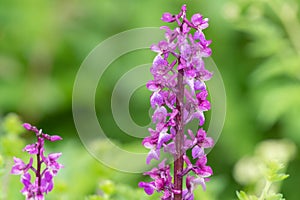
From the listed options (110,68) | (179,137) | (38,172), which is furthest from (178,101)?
(110,68)

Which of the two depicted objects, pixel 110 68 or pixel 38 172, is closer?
pixel 38 172

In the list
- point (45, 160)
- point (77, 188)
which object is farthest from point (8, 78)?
point (45, 160)

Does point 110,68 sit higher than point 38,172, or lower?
higher

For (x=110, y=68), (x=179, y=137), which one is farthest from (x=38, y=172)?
(x=110, y=68)

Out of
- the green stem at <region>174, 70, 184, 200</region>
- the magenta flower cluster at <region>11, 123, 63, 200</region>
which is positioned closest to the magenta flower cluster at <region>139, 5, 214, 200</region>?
the green stem at <region>174, 70, 184, 200</region>

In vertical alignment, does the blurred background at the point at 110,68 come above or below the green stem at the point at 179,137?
above

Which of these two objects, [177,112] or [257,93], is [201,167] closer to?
[177,112]

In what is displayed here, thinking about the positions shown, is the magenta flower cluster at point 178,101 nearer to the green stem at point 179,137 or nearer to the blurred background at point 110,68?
the green stem at point 179,137

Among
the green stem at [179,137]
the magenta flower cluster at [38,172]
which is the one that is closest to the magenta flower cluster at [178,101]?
the green stem at [179,137]

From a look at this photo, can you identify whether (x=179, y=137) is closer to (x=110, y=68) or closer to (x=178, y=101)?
(x=178, y=101)

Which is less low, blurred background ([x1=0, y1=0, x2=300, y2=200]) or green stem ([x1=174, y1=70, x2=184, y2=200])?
blurred background ([x1=0, y1=0, x2=300, y2=200])

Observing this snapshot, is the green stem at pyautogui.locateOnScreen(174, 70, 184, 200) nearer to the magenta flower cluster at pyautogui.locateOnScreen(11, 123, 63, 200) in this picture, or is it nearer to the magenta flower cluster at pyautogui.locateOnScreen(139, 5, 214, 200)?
the magenta flower cluster at pyautogui.locateOnScreen(139, 5, 214, 200)
